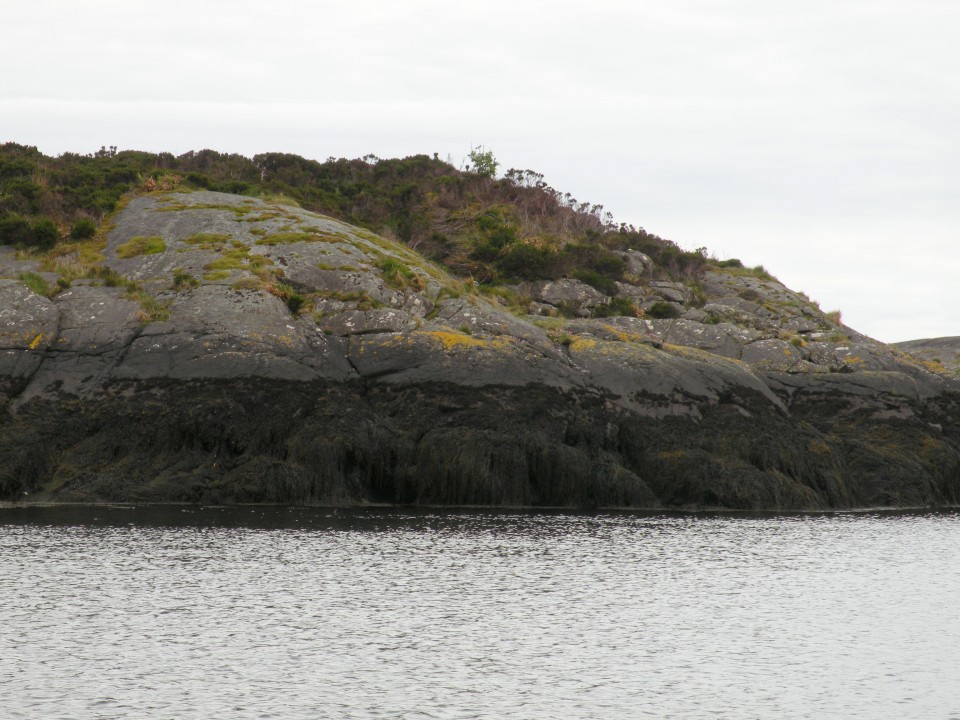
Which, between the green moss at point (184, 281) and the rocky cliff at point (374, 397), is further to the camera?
the green moss at point (184, 281)

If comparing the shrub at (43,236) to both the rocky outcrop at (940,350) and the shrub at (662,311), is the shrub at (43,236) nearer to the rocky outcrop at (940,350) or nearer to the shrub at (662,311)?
the shrub at (662,311)

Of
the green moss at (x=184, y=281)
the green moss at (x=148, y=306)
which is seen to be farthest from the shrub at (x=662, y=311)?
the green moss at (x=148, y=306)

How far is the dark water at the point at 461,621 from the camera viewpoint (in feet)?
52.7

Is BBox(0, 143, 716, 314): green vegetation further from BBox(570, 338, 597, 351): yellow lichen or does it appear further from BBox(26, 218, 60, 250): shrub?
BBox(570, 338, 597, 351): yellow lichen

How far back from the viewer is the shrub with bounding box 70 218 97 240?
51.6 m

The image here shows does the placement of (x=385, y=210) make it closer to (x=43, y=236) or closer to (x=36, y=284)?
(x=43, y=236)

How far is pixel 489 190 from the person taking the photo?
75125mm

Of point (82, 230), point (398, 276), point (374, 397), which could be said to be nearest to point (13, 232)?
point (82, 230)

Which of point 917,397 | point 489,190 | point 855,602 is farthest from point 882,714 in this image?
point 489,190

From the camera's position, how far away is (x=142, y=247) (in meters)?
50.0

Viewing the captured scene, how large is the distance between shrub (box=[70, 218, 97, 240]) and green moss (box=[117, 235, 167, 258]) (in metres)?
2.24

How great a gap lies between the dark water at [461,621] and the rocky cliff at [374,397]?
616cm

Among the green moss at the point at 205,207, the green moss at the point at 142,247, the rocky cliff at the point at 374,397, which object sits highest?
the green moss at the point at 205,207

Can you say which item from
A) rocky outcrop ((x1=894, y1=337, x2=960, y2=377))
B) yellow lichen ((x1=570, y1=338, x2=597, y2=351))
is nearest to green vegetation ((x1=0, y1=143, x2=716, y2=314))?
yellow lichen ((x1=570, y1=338, x2=597, y2=351))
